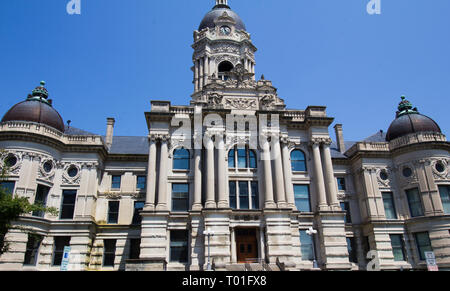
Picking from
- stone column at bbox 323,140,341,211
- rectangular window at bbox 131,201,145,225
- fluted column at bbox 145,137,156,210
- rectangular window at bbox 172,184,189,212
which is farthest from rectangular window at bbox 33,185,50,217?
stone column at bbox 323,140,341,211

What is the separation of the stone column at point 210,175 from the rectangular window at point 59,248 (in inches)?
577

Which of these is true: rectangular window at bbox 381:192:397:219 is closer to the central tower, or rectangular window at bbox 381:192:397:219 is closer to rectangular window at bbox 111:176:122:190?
the central tower

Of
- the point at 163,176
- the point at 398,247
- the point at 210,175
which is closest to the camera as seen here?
the point at 210,175

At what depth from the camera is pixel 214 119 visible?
33094mm

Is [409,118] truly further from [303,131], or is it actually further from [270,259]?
[270,259]

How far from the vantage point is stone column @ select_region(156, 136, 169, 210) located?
30.2 m

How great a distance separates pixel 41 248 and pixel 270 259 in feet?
70.5

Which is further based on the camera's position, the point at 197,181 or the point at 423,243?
the point at 423,243

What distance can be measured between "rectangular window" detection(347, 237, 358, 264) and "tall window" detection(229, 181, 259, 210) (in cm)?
1252

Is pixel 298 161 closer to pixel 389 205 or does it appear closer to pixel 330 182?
pixel 330 182

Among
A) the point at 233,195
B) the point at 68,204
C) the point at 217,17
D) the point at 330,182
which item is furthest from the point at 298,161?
the point at 217,17

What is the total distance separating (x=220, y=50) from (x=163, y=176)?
27750 millimetres

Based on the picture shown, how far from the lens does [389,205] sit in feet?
117
